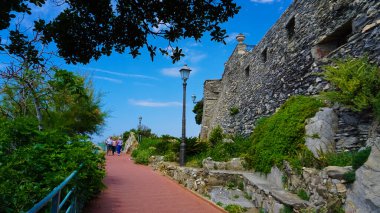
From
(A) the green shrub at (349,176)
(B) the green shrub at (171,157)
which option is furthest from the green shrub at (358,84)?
(B) the green shrub at (171,157)

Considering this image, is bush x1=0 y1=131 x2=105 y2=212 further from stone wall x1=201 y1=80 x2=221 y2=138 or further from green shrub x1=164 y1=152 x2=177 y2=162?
stone wall x1=201 y1=80 x2=221 y2=138

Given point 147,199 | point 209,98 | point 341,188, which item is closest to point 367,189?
point 341,188

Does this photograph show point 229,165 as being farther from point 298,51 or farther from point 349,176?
point 349,176

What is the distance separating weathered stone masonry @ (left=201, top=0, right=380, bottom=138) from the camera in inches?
263

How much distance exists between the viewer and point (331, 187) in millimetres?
4441

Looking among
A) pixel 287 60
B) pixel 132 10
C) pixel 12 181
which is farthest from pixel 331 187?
pixel 287 60

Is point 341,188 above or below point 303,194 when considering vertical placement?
above

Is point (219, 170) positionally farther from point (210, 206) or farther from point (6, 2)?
point (6, 2)

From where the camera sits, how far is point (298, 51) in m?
9.80

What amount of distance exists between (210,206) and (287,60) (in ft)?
20.1

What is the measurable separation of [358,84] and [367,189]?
2.40 metres

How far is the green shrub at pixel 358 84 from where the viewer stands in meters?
5.42

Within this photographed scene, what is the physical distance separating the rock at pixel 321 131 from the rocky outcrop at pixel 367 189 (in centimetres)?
167

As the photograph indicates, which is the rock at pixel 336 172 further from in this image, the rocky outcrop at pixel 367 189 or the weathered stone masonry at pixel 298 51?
the weathered stone masonry at pixel 298 51
